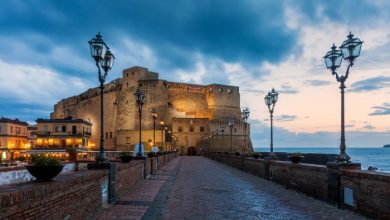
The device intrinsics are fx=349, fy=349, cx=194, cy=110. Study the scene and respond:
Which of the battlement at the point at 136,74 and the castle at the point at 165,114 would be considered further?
the battlement at the point at 136,74

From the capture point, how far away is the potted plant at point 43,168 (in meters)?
6.09

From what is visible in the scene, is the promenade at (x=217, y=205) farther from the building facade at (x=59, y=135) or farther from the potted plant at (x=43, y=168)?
the building facade at (x=59, y=135)

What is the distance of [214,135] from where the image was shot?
287ft

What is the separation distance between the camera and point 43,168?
241 inches

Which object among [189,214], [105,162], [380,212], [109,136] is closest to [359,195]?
[380,212]

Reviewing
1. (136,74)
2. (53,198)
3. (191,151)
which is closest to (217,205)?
(53,198)

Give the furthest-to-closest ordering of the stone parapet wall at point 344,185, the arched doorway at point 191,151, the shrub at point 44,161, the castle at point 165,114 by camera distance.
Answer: the arched doorway at point 191,151 → the castle at point 165,114 → the stone parapet wall at point 344,185 → the shrub at point 44,161

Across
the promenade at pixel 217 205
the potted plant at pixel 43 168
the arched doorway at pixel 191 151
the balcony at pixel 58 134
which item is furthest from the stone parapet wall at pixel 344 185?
the arched doorway at pixel 191 151

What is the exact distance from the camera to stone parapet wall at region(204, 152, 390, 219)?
799cm

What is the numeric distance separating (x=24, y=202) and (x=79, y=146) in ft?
208

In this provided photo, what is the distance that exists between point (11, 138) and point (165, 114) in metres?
36.0

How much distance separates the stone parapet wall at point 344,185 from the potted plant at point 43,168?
6922 millimetres

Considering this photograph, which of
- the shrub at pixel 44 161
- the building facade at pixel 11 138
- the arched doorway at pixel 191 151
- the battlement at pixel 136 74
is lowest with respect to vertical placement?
the arched doorway at pixel 191 151

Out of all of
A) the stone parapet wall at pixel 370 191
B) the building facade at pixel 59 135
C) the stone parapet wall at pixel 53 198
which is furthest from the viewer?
the building facade at pixel 59 135
